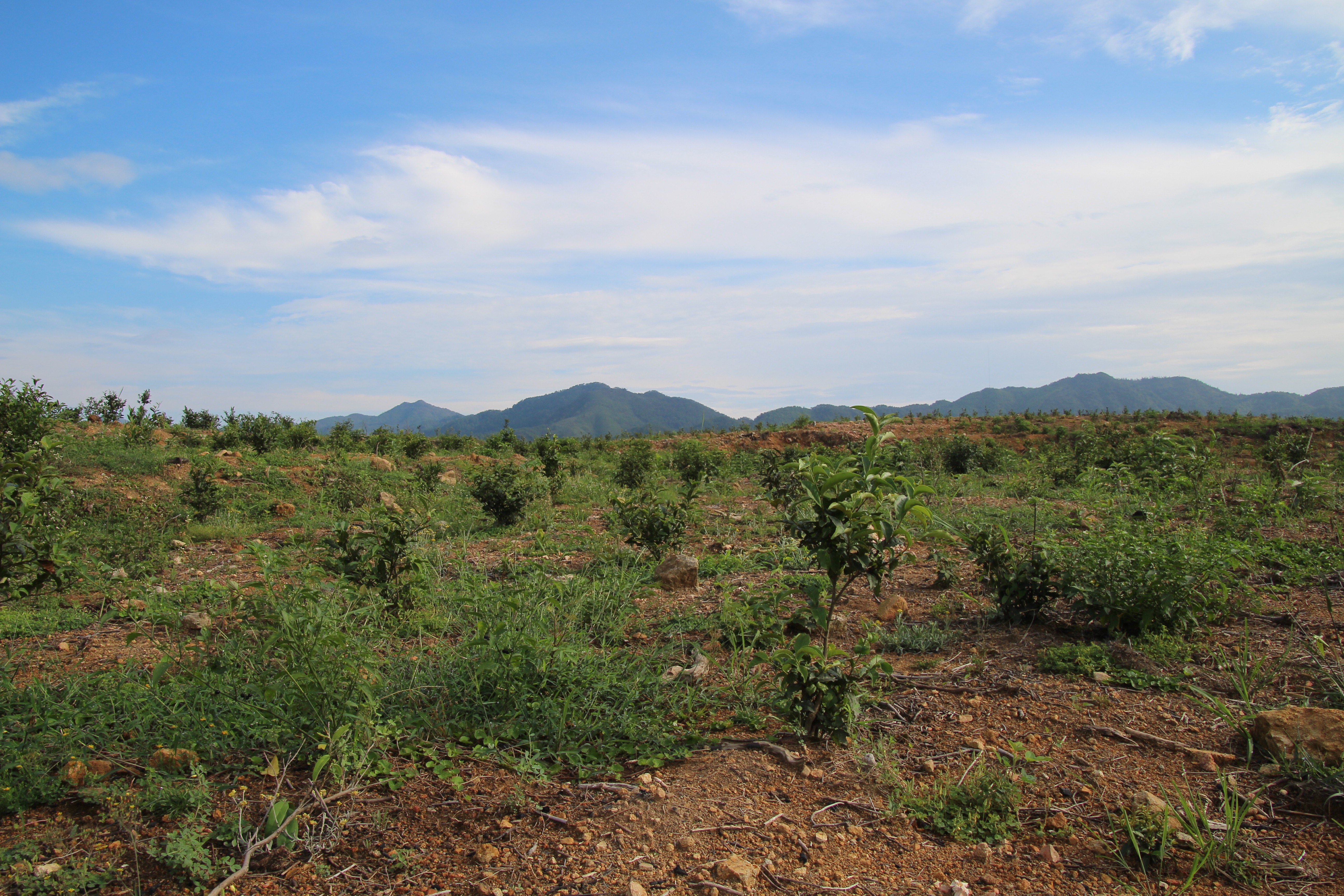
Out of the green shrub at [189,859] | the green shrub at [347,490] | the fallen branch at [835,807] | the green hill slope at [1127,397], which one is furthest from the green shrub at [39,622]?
the green hill slope at [1127,397]

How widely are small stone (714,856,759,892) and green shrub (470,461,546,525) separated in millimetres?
6822

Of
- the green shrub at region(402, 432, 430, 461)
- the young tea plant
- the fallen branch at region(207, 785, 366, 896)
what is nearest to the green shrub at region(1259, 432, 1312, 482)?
the young tea plant

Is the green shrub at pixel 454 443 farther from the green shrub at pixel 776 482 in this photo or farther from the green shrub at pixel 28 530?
the green shrub at pixel 28 530

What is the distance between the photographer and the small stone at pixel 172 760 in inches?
105

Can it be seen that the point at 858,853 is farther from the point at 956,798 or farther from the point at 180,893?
the point at 180,893

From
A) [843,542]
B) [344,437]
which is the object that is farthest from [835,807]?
[344,437]

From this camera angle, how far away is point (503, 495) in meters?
8.69

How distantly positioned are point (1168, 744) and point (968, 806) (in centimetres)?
A: 110

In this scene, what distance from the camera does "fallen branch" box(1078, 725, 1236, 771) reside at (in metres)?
2.80

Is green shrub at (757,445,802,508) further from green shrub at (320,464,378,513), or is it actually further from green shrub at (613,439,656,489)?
green shrub at (320,464,378,513)

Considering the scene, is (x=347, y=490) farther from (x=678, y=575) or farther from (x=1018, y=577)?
(x=1018, y=577)

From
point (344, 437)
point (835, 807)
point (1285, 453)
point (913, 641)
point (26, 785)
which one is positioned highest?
point (344, 437)

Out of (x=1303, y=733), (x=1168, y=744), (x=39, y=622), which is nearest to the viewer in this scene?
(x=1303, y=733)

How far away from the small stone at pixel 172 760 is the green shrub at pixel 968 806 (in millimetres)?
2804
